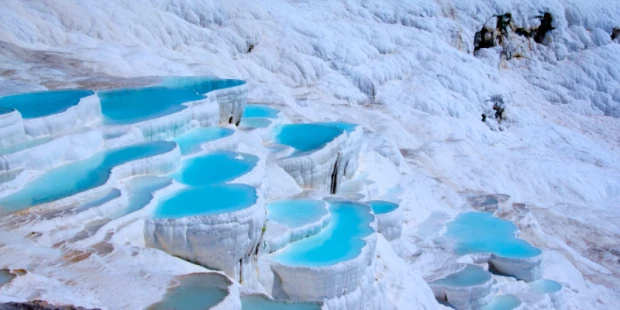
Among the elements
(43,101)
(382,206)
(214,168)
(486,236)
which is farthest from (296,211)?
(486,236)

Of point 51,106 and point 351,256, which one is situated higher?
point 51,106

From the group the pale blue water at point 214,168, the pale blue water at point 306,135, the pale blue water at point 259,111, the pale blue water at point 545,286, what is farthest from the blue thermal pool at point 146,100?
the pale blue water at point 545,286

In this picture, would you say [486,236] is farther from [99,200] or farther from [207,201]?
[99,200]

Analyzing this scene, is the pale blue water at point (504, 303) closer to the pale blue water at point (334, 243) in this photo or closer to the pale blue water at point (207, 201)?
the pale blue water at point (334, 243)

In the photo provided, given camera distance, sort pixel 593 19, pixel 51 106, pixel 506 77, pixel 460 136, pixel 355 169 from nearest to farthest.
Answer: pixel 51 106 → pixel 355 169 → pixel 460 136 → pixel 506 77 → pixel 593 19

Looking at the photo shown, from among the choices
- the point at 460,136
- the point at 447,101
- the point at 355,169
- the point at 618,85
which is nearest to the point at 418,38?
the point at 447,101

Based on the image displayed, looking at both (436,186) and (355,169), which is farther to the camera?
Result: (436,186)

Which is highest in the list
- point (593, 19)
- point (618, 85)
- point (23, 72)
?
point (23, 72)

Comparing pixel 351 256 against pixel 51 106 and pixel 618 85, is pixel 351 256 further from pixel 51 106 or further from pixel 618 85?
pixel 618 85
